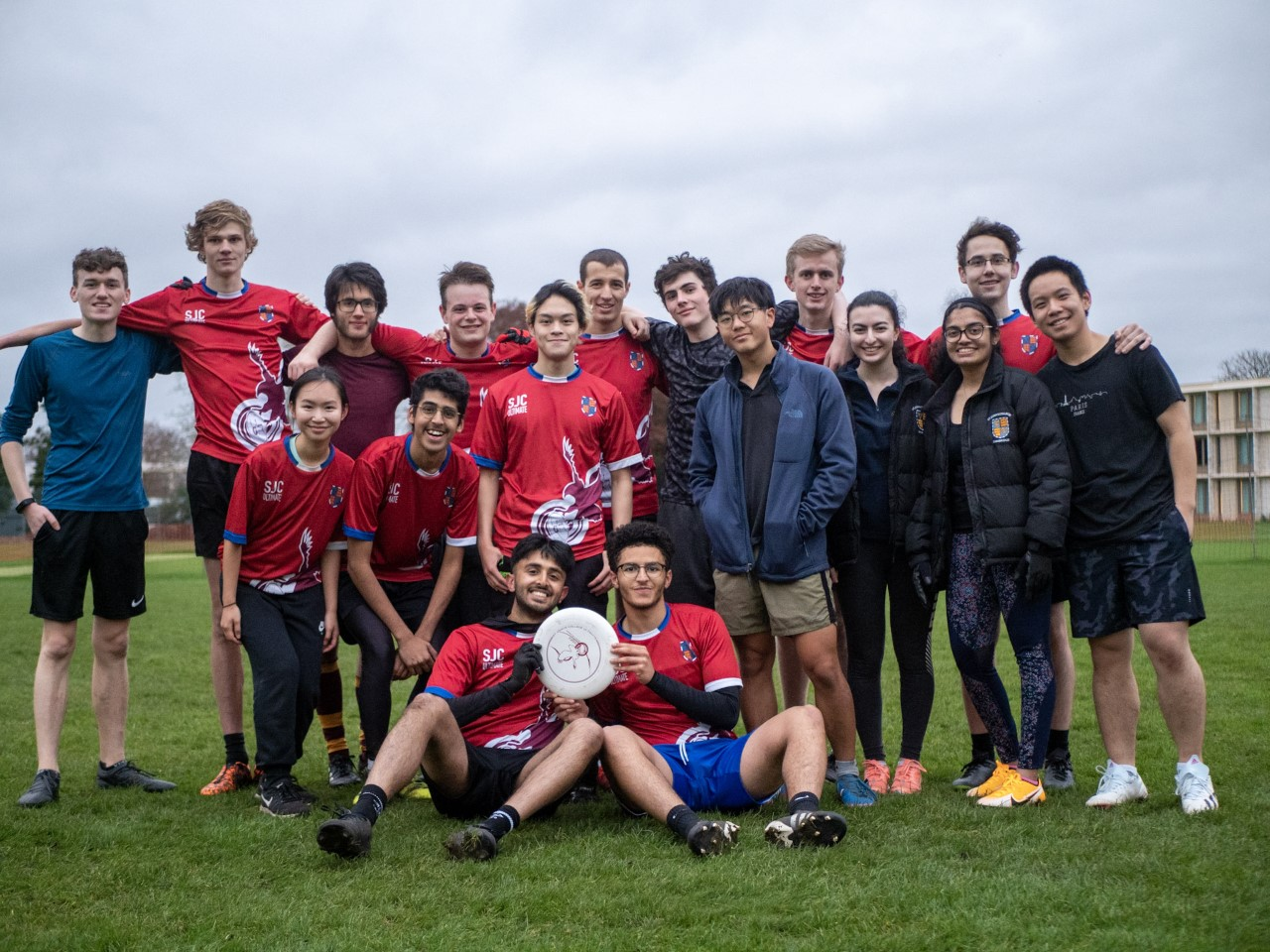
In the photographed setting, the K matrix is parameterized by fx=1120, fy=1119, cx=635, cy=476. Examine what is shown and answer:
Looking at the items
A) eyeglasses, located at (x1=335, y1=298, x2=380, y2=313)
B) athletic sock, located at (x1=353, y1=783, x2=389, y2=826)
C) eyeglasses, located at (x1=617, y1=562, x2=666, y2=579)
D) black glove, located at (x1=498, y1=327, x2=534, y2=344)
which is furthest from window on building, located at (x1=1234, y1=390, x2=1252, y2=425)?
athletic sock, located at (x1=353, y1=783, x2=389, y2=826)

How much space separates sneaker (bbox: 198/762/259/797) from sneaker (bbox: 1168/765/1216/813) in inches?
181

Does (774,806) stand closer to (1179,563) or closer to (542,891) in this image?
(542,891)

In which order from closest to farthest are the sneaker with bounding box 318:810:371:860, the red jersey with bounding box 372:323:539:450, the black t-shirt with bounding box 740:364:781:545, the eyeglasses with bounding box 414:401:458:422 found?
the sneaker with bounding box 318:810:371:860 → the black t-shirt with bounding box 740:364:781:545 → the eyeglasses with bounding box 414:401:458:422 → the red jersey with bounding box 372:323:539:450

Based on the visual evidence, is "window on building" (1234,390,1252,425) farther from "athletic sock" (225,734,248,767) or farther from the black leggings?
"athletic sock" (225,734,248,767)

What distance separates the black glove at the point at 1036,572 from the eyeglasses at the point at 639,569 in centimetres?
163

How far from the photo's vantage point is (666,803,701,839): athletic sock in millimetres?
4262

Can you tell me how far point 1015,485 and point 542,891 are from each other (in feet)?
9.06

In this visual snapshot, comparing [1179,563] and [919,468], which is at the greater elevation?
[919,468]

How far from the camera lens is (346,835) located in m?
4.11

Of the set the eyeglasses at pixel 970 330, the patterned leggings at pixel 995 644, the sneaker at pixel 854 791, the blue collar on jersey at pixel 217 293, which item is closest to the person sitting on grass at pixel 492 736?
the sneaker at pixel 854 791

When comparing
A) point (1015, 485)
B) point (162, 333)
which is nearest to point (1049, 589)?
point (1015, 485)

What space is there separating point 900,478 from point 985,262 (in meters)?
1.39

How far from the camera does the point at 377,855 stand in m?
4.30

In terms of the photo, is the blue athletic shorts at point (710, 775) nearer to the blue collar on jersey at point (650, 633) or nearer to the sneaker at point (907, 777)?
the blue collar on jersey at point (650, 633)
